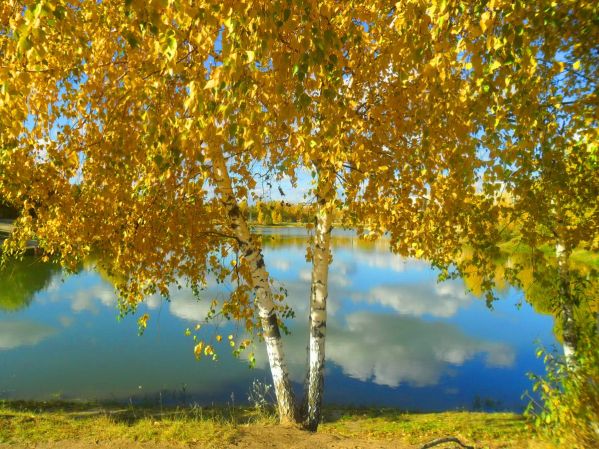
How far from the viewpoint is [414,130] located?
5.84 metres

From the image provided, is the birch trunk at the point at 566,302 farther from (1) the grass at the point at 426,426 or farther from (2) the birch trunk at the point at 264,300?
(2) the birch trunk at the point at 264,300

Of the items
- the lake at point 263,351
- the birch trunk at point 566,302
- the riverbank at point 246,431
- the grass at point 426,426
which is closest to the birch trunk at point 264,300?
the lake at point 263,351

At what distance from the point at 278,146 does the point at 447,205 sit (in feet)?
8.82

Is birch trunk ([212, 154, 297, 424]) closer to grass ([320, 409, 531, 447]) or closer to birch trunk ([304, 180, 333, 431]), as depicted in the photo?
birch trunk ([304, 180, 333, 431])

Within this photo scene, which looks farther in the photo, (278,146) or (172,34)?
(278,146)

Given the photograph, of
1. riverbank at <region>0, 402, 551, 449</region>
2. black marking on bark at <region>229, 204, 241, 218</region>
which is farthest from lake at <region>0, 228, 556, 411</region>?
riverbank at <region>0, 402, 551, 449</region>

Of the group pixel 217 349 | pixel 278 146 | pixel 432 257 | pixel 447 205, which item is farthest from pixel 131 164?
pixel 217 349

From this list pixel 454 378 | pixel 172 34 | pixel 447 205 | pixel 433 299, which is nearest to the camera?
pixel 172 34

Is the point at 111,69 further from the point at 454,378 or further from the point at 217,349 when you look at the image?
the point at 454,378

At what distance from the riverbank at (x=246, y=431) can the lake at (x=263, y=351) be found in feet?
8.31

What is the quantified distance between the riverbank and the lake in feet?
8.31

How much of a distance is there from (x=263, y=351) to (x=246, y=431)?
9.46 metres

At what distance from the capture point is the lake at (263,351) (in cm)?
1342

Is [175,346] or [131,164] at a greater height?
[131,164]
